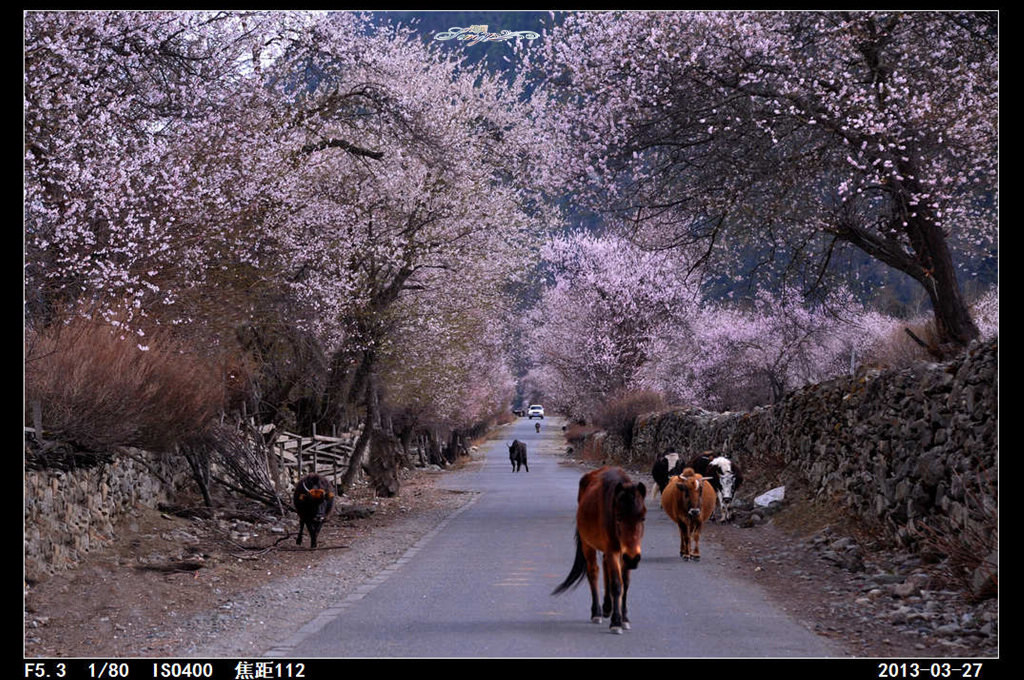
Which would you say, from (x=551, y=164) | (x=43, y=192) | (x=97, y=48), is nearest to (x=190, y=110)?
(x=97, y=48)

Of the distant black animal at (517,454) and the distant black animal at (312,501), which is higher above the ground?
the distant black animal at (312,501)

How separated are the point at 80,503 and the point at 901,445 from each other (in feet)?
34.6

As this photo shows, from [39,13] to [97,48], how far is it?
7.05 ft

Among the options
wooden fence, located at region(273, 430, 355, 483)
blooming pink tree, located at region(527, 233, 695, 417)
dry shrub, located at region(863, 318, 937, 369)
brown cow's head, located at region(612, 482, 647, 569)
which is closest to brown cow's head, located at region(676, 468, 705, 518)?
dry shrub, located at region(863, 318, 937, 369)

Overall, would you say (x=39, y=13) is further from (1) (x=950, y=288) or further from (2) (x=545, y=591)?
(1) (x=950, y=288)

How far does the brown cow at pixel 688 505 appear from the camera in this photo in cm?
1462

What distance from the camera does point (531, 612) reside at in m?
10.4

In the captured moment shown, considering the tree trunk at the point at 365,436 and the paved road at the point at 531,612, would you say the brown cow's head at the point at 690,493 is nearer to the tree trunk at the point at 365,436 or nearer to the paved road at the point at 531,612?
the paved road at the point at 531,612

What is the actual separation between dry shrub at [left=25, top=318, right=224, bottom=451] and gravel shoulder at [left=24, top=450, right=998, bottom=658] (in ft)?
5.22

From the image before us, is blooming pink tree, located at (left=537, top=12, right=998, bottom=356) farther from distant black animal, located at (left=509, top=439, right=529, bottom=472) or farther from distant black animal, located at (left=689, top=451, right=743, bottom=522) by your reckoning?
distant black animal, located at (left=509, top=439, right=529, bottom=472)

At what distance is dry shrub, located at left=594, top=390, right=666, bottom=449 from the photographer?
46.7m

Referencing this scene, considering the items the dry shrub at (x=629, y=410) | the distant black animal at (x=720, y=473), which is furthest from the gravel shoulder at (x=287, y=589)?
the dry shrub at (x=629, y=410)

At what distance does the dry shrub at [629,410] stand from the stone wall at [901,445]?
72.7 feet
